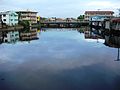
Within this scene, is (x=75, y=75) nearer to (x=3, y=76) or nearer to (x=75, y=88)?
(x=75, y=88)

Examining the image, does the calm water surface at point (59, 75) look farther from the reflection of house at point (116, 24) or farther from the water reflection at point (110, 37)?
the reflection of house at point (116, 24)

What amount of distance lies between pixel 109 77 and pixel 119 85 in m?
1.76

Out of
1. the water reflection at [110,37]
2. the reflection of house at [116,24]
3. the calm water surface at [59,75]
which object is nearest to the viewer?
the calm water surface at [59,75]

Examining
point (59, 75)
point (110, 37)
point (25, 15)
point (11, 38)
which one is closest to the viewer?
point (59, 75)

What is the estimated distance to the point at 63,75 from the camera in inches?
564

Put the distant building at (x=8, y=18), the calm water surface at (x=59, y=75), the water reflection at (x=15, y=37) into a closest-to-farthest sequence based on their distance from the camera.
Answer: the calm water surface at (x=59, y=75) < the water reflection at (x=15, y=37) < the distant building at (x=8, y=18)

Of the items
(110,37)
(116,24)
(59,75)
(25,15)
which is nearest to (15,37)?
(110,37)

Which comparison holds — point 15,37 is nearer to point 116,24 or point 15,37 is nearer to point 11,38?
point 11,38

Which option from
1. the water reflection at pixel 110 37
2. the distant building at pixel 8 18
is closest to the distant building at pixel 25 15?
the distant building at pixel 8 18

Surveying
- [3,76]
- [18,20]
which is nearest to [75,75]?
[3,76]

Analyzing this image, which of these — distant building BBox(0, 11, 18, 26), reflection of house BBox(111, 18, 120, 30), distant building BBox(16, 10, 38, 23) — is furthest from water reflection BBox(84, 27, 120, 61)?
distant building BBox(16, 10, 38, 23)

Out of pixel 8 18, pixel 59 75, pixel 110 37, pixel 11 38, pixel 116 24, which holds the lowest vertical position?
pixel 59 75

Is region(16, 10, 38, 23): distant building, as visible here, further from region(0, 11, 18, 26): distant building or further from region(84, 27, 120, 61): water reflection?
region(84, 27, 120, 61): water reflection

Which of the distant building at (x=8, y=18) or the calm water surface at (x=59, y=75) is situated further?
the distant building at (x=8, y=18)
